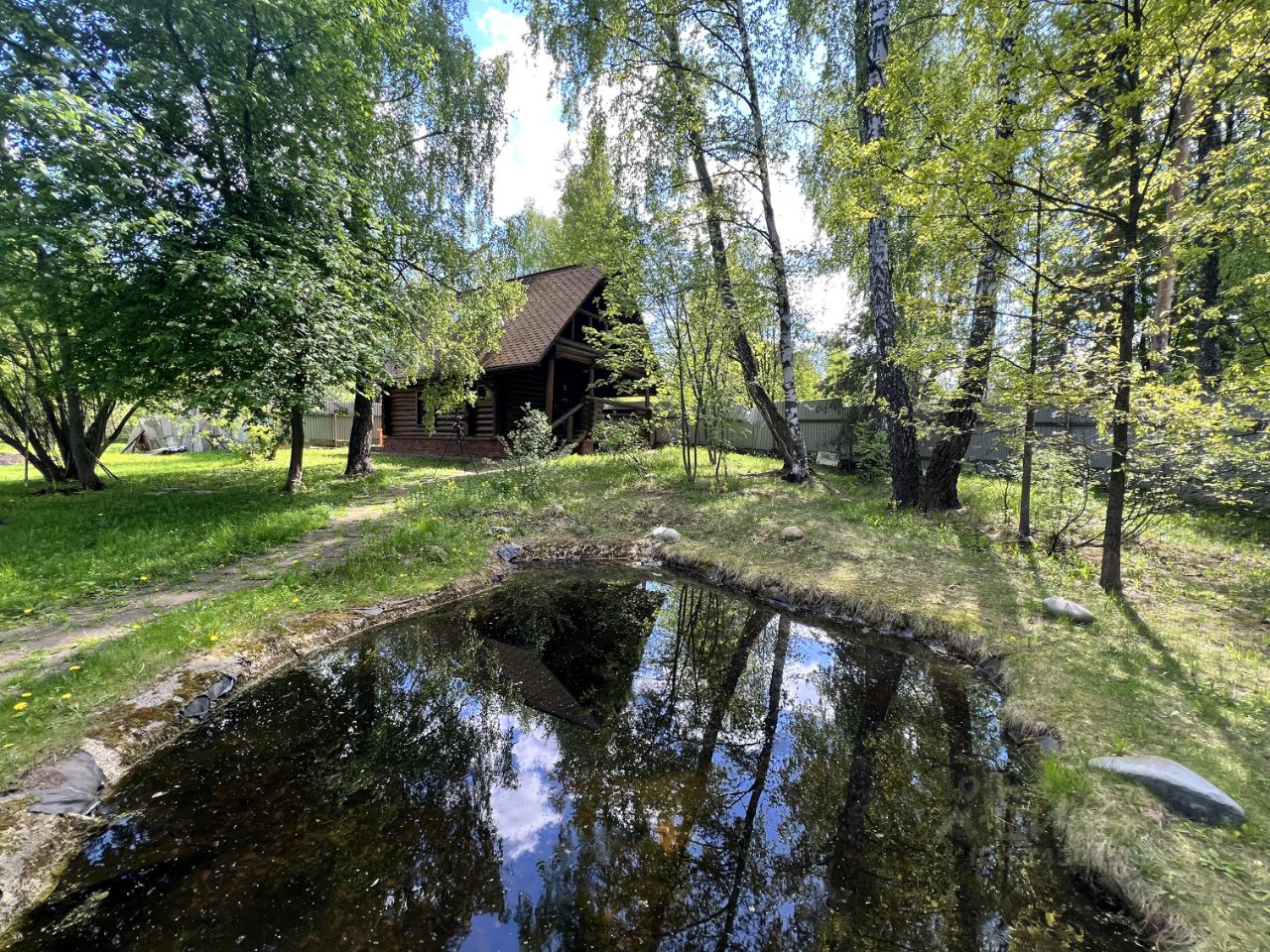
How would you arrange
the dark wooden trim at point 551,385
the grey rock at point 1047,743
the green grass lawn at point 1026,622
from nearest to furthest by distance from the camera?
the green grass lawn at point 1026,622 → the grey rock at point 1047,743 → the dark wooden trim at point 551,385

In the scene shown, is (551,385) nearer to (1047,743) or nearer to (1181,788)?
(1047,743)

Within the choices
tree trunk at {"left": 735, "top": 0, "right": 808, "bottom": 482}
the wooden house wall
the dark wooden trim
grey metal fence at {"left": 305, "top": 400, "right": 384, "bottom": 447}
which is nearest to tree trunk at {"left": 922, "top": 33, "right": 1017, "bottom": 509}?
tree trunk at {"left": 735, "top": 0, "right": 808, "bottom": 482}

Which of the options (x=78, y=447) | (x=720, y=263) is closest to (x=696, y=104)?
(x=720, y=263)

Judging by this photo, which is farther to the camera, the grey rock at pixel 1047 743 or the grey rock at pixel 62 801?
the grey rock at pixel 1047 743

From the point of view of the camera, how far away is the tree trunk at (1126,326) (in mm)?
3779

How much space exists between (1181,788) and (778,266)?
8.90 meters

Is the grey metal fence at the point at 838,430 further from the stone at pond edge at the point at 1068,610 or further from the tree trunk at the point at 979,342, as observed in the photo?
the stone at pond edge at the point at 1068,610

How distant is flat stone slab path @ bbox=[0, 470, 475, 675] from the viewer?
3.28m

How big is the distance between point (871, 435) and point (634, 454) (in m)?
5.21

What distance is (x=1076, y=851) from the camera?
2168 mm

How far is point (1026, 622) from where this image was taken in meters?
4.22

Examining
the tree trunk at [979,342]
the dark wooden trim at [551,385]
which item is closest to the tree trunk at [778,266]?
the tree trunk at [979,342]

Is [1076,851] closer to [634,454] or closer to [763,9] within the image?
[634,454]

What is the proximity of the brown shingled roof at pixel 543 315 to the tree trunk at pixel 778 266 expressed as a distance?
5067mm
